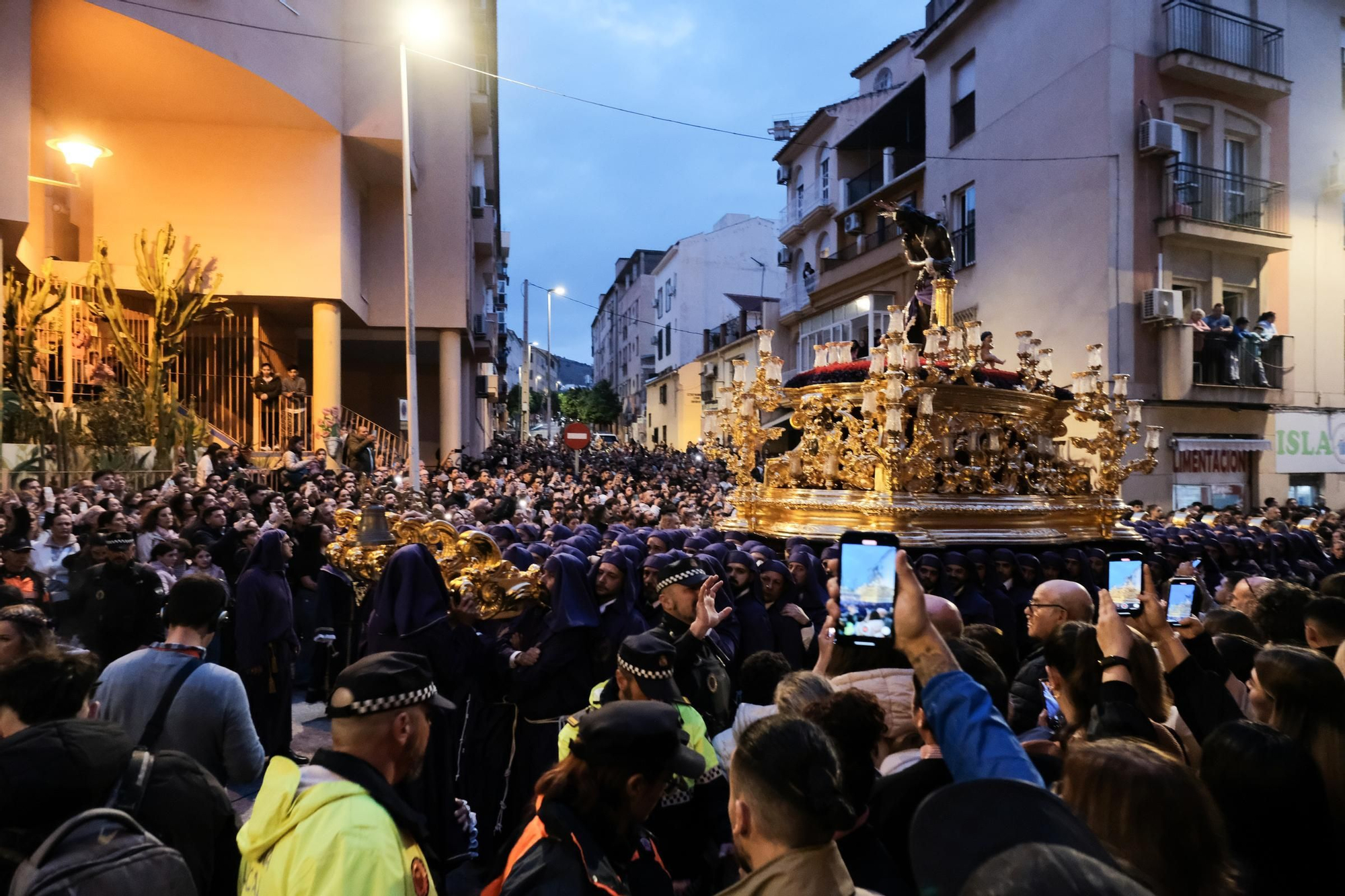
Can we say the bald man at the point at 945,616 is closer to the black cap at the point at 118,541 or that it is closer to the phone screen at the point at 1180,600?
the phone screen at the point at 1180,600

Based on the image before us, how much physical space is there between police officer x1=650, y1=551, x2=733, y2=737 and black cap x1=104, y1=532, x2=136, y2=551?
3.81 metres

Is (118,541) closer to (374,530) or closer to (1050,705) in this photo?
(374,530)

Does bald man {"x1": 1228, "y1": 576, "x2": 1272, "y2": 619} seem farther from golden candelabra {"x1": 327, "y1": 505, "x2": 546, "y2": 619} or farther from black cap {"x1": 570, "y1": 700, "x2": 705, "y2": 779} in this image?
golden candelabra {"x1": 327, "y1": 505, "x2": 546, "y2": 619}

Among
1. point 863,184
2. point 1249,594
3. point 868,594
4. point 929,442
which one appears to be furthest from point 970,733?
point 863,184

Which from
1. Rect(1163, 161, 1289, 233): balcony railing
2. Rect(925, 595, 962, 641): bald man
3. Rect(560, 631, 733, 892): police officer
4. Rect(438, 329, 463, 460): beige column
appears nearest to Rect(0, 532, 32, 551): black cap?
Rect(560, 631, 733, 892): police officer

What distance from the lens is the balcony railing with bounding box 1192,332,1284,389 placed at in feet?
59.8

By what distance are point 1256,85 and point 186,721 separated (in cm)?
2282

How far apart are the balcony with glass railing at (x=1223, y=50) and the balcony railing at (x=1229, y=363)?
17.8 feet

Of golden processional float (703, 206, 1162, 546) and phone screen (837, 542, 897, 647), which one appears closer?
phone screen (837, 542, 897, 647)

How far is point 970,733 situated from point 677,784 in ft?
5.36

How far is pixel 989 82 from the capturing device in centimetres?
2119

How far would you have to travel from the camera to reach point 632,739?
232 cm

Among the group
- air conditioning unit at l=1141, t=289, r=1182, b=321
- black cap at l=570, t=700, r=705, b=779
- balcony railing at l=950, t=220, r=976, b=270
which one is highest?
balcony railing at l=950, t=220, r=976, b=270

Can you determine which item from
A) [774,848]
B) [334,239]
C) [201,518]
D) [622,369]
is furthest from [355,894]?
[622,369]
